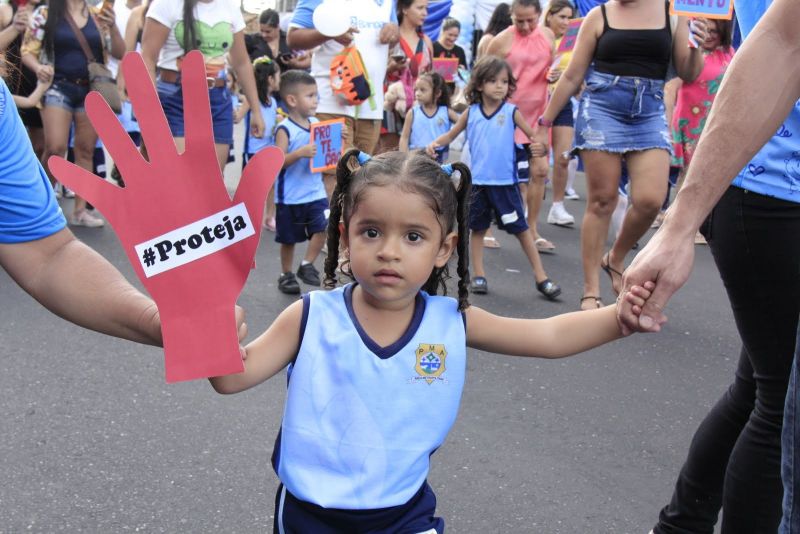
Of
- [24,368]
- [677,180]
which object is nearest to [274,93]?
[677,180]

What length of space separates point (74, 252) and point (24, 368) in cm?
238

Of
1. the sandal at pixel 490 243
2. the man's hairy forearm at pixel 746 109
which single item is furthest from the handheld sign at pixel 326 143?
the man's hairy forearm at pixel 746 109

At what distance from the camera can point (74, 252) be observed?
2182mm

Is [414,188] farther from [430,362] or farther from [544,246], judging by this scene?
[544,246]

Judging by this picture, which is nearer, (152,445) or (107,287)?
(107,287)

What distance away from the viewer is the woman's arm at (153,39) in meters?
5.82

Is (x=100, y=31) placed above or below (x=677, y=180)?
above

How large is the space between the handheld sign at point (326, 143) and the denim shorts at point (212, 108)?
62cm

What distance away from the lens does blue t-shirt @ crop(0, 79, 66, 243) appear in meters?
2.06

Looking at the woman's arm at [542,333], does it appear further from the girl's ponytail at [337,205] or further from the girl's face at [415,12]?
the girl's face at [415,12]

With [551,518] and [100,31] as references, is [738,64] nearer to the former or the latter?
[551,518]

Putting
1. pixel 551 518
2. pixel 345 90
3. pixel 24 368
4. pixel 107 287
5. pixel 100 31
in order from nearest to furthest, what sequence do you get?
1. pixel 107 287
2. pixel 551 518
3. pixel 24 368
4. pixel 345 90
5. pixel 100 31

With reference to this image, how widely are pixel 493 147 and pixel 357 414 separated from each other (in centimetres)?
452

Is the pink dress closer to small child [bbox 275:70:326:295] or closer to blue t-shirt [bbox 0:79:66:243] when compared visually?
small child [bbox 275:70:326:295]
